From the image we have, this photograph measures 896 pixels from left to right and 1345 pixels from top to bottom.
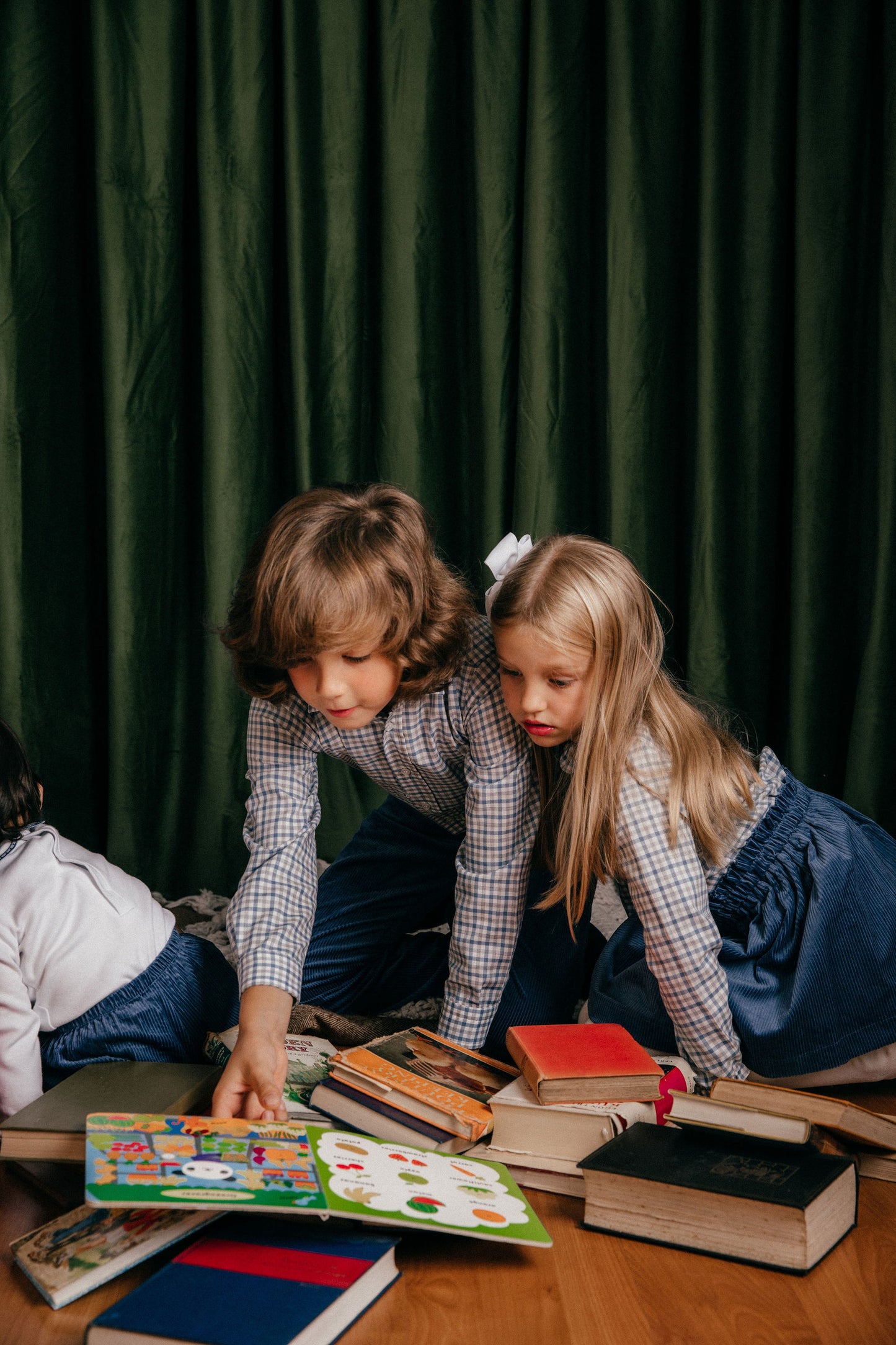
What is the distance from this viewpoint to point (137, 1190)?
0.71m

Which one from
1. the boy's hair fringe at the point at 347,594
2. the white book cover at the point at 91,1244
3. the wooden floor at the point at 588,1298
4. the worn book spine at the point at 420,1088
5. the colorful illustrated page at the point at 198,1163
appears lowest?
the wooden floor at the point at 588,1298

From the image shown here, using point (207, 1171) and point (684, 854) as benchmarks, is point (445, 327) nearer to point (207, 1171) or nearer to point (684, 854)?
point (684, 854)

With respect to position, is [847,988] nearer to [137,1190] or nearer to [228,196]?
[137,1190]

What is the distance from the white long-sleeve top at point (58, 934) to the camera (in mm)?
1079

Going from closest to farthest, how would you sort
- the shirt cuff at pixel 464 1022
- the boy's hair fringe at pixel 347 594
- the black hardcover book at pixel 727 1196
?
the black hardcover book at pixel 727 1196, the boy's hair fringe at pixel 347 594, the shirt cuff at pixel 464 1022

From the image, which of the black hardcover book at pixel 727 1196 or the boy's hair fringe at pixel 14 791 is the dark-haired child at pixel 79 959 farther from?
the black hardcover book at pixel 727 1196

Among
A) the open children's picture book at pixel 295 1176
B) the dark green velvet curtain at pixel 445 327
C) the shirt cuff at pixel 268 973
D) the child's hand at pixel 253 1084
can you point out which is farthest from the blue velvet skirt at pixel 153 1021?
the dark green velvet curtain at pixel 445 327

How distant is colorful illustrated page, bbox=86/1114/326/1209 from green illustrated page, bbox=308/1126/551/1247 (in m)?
0.02

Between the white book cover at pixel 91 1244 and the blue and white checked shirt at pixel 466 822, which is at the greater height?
the blue and white checked shirt at pixel 466 822

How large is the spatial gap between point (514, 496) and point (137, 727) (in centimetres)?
73

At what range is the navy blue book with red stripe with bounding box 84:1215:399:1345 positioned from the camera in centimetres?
65

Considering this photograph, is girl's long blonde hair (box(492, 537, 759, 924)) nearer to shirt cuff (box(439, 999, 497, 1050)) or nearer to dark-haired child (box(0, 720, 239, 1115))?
shirt cuff (box(439, 999, 497, 1050))

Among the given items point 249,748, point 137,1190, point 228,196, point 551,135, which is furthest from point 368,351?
point 137,1190

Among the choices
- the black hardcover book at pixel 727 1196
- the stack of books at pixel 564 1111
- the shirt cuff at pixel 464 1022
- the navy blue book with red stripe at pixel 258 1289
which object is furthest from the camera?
the shirt cuff at pixel 464 1022
